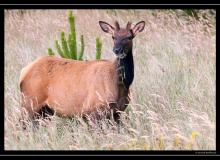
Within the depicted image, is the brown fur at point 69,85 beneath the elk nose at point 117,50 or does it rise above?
beneath

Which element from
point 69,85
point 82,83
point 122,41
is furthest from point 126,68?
point 69,85

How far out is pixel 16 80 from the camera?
12.4m

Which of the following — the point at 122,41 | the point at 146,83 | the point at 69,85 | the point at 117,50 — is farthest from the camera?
the point at 146,83

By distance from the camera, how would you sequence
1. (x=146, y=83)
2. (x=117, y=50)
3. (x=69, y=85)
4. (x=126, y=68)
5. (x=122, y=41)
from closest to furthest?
(x=117, y=50), (x=122, y=41), (x=126, y=68), (x=69, y=85), (x=146, y=83)

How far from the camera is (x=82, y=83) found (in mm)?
10180

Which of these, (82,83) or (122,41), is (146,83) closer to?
(82,83)

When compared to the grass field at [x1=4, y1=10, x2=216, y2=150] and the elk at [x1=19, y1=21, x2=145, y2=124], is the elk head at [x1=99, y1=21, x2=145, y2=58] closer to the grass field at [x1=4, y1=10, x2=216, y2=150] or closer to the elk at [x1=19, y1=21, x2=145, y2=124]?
the elk at [x1=19, y1=21, x2=145, y2=124]

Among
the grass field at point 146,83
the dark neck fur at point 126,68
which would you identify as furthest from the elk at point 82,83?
the grass field at point 146,83

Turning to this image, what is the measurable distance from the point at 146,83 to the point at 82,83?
6.33ft

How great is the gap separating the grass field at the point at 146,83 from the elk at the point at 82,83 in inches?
8.4

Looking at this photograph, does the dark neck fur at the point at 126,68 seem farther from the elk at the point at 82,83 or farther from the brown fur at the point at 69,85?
the brown fur at the point at 69,85

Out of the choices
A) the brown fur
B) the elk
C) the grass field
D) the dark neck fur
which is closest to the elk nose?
the elk

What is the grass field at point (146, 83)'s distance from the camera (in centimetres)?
945
